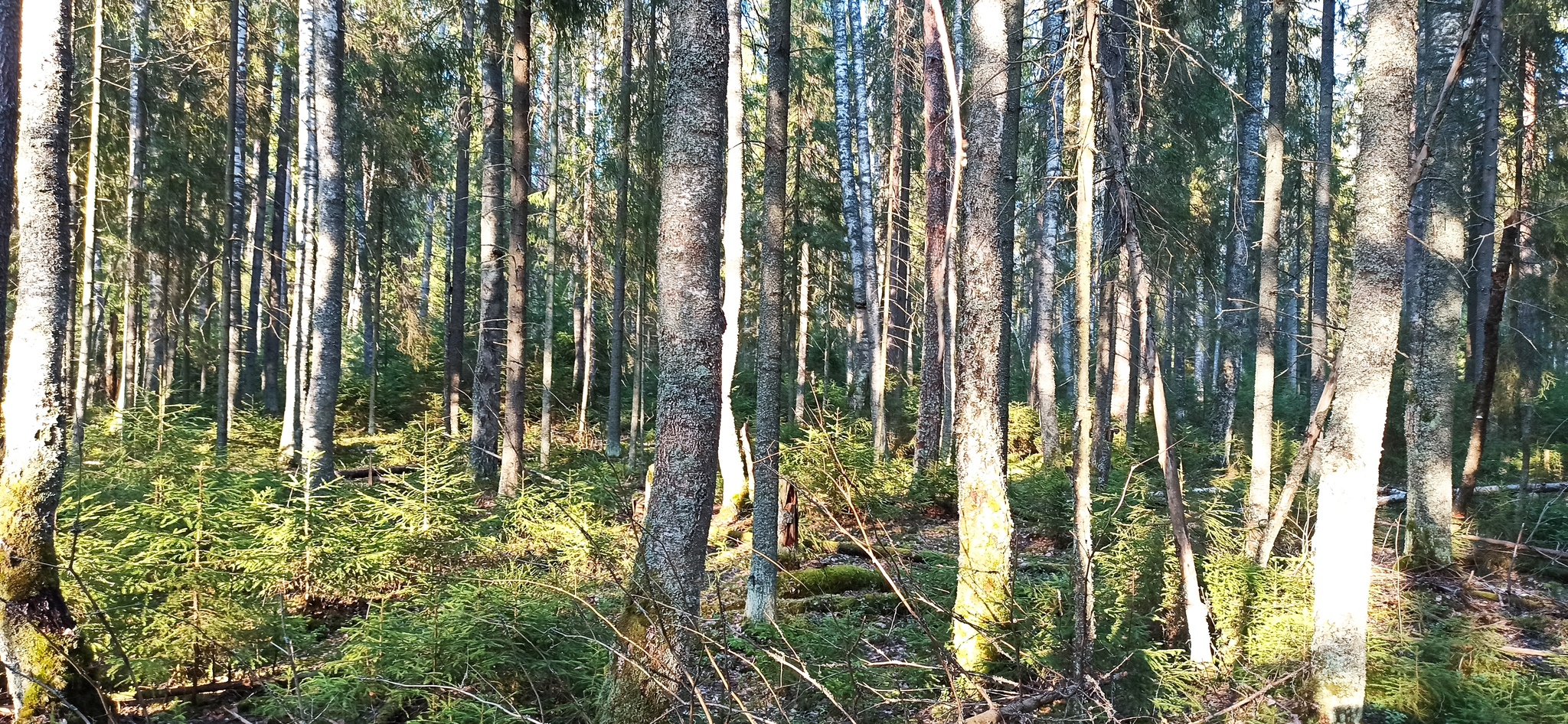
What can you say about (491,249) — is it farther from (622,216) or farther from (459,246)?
(459,246)

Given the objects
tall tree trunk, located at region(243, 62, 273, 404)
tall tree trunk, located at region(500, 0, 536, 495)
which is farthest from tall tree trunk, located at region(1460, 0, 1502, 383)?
tall tree trunk, located at region(243, 62, 273, 404)

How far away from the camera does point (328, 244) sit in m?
9.32

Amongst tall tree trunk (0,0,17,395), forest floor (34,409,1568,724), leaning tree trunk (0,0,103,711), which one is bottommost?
forest floor (34,409,1568,724)

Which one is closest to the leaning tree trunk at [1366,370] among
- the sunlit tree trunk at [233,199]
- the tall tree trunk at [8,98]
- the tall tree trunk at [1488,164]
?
the tall tree trunk at [1488,164]

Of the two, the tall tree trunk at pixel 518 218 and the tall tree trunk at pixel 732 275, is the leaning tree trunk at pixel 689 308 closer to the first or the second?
the tall tree trunk at pixel 732 275

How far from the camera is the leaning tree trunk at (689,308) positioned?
3.97 metres

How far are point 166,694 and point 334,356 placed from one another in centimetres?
499

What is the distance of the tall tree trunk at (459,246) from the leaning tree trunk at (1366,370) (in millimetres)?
11442


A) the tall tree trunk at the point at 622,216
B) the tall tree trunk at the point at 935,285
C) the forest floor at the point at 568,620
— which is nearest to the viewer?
the forest floor at the point at 568,620

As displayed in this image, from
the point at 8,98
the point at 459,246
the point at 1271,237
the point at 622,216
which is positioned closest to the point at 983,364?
the point at 1271,237

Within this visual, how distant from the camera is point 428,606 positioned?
16.4ft

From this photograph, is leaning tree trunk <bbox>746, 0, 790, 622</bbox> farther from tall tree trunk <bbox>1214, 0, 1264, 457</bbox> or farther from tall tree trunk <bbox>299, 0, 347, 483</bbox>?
tall tree trunk <bbox>1214, 0, 1264, 457</bbox>

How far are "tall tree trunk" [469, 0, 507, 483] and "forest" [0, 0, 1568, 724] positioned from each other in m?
0.07

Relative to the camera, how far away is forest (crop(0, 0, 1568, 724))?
4.27 m
